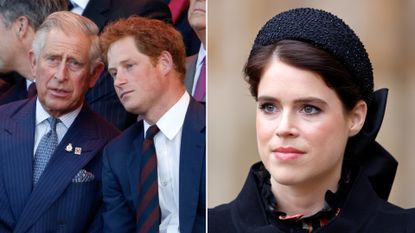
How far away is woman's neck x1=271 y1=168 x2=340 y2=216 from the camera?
6.17 ft

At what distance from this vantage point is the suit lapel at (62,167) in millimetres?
2189

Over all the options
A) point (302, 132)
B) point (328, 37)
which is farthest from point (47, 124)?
point (328, 37)

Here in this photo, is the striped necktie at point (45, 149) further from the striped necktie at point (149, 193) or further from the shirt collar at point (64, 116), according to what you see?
the striped necktie at point (149, 193)

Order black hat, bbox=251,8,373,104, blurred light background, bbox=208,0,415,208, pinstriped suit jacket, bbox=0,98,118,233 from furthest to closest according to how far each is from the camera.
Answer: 1. pinstriped suit jacket, bbox=0,98,118,233
2. blurred light background, bbox=208,0,415,208
3. black hat, bbox=251,8,373,104

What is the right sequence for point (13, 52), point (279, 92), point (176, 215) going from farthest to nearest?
point (13, 52)
point (176, 215)
point (279, 92)

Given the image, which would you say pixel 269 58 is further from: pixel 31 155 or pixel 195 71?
pixel 31 155

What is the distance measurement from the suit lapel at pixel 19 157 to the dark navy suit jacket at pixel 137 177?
25cm

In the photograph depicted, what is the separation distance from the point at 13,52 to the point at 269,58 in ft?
3.04

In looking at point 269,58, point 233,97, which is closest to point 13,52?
point 233,97

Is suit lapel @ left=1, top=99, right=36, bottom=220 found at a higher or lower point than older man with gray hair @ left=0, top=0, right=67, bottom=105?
lower

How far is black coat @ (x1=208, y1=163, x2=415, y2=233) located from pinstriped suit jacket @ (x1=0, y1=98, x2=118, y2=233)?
0.51 metres

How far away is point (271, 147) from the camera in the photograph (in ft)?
6.09

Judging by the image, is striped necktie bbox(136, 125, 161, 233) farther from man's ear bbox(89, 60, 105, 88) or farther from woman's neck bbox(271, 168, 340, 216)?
woman's neck bbox(271, 168, 340, 216)

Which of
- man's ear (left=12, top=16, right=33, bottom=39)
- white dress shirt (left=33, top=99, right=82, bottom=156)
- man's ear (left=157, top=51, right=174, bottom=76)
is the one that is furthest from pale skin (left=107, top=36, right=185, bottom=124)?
man's ear (left=12, top=16, right=33, bottom=39)
